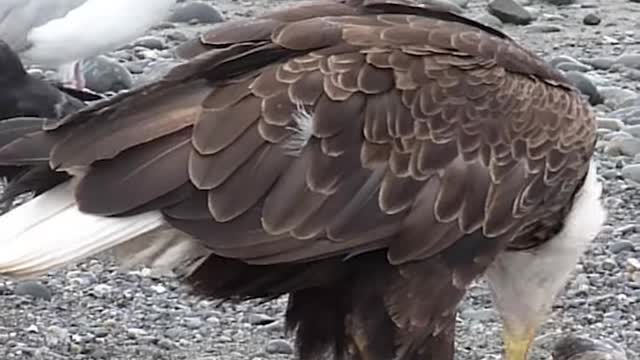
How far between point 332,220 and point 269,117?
322mm

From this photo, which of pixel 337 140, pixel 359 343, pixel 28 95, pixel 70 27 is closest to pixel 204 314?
pixel 28 95

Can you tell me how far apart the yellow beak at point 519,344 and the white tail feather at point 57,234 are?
1.31 metres

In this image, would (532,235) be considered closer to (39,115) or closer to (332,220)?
(332,220)

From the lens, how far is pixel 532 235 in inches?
235

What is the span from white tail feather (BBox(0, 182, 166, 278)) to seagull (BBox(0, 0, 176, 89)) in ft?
12.1

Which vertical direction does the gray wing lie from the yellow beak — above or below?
below

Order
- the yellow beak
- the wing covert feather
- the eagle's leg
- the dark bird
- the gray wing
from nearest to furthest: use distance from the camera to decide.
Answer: the wing covert feather → the eagle's leg → the yellow beak → the dark bird → the gray wing

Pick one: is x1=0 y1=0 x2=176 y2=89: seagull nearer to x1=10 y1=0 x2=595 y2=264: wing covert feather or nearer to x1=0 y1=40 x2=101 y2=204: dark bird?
x1=0 y1=40 x2=101 y2=204: dark bird

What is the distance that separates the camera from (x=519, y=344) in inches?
244

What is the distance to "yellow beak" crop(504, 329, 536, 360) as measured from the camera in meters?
6.19

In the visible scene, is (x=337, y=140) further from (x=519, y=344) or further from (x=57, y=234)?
(x=519, y=344)

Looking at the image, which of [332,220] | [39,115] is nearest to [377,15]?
[332,220]

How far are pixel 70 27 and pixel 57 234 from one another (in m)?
4.04

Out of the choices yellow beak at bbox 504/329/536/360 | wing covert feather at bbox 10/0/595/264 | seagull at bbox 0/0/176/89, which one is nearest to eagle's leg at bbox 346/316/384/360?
wing covert feather at bbox 10/0/595/264
